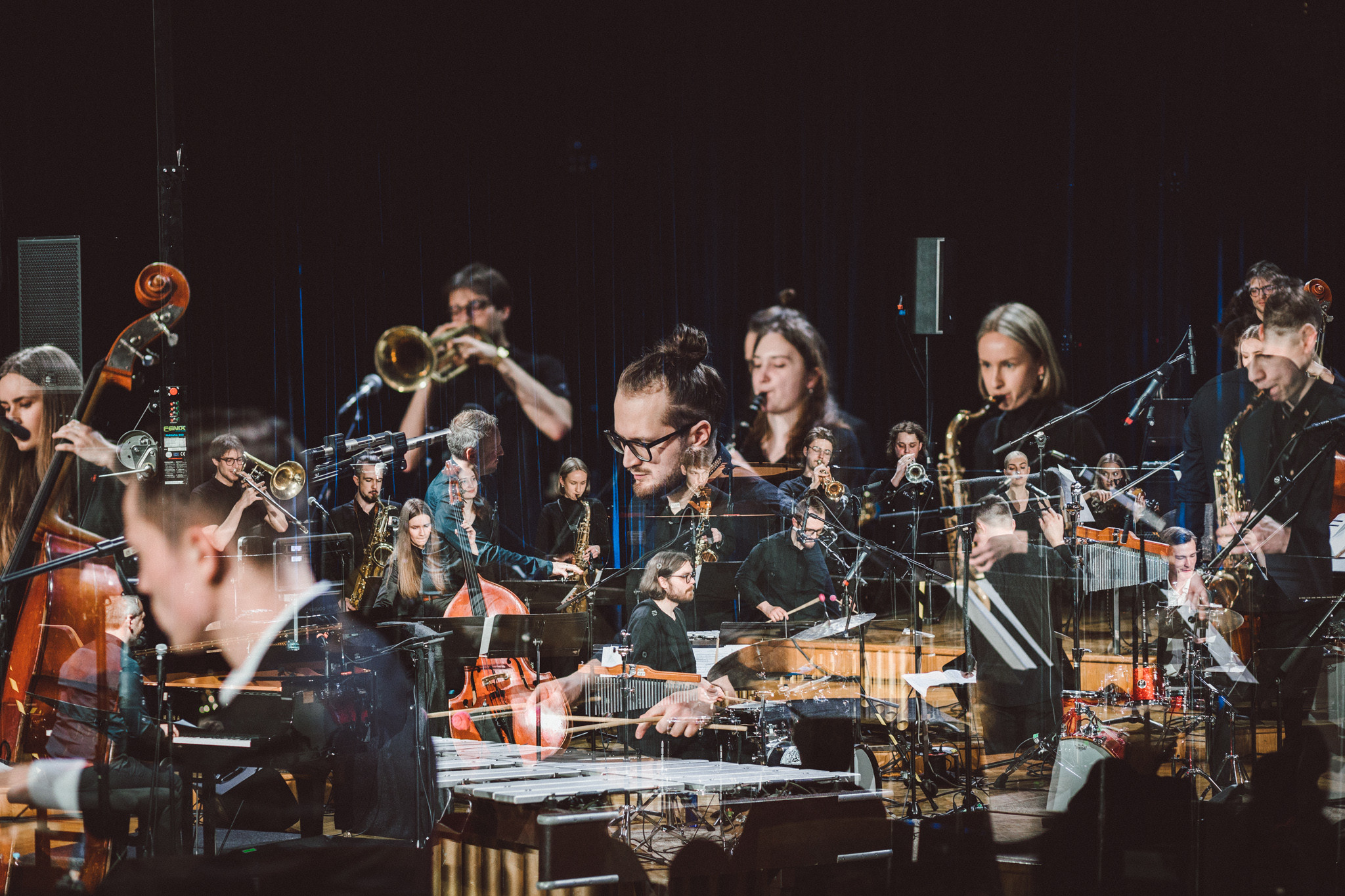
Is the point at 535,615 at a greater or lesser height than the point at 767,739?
greater

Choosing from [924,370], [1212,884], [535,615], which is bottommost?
[1212,884]

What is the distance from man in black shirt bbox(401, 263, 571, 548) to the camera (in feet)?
20.7

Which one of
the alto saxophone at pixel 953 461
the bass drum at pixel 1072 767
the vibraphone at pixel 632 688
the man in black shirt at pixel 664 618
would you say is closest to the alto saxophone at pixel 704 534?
the man in black shirt at pixel 664 618

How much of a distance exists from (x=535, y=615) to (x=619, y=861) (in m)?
2.12

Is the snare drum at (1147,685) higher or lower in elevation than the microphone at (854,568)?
lower

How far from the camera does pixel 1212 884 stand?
3.81m

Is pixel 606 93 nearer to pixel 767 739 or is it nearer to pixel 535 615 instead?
pixel 535 615

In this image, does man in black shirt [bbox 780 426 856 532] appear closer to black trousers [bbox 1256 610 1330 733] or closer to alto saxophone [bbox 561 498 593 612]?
alto saxophone [bbox 561 498 593 612]

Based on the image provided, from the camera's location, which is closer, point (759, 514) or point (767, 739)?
point (767, 739)

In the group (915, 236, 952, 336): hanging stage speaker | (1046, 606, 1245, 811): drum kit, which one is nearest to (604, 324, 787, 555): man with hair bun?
(915, 236, 952, 336): hanging stage speaker

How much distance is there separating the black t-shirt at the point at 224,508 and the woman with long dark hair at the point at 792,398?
2700 mm

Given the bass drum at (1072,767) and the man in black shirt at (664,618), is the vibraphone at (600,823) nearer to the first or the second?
the bass drum at (1072,767)

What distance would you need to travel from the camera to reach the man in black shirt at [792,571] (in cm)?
584

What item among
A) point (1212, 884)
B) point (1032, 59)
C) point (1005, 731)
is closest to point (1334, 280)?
point (1032, 59)
